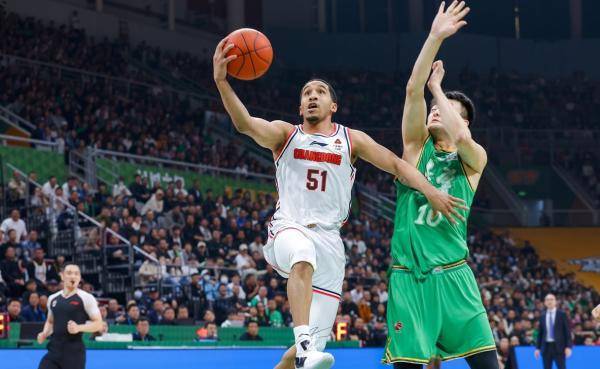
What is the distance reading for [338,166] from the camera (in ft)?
23.5

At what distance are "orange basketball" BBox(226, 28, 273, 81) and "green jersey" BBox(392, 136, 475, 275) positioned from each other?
4.06 feet

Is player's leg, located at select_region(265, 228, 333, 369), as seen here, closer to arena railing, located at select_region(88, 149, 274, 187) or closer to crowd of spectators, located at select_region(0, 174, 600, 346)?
crowd of spectators, located at select_region(0, 174, 600, 346)

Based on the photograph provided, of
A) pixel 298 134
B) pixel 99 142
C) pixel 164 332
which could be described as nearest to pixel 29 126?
pixel 99 142

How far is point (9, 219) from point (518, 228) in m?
21.5

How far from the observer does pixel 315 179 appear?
23.3 feet

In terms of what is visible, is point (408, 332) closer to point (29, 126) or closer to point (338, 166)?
point (338, 166)

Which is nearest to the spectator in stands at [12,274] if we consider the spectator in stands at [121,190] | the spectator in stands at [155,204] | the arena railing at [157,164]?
the spectator in stands at [121,190]

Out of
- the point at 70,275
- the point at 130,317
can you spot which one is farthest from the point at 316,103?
the point at 130,317

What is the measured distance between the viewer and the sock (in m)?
6.59

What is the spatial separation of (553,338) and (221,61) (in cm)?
1188

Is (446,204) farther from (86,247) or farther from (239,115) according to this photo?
(86,247)

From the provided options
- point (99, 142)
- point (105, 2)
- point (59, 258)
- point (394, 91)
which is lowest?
point (59, 258)

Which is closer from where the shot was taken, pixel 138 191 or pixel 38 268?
pixel 38 268

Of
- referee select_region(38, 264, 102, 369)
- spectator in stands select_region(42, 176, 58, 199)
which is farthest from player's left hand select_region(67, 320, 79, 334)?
spectator in stands select_region(42, 176, 58, 199)
